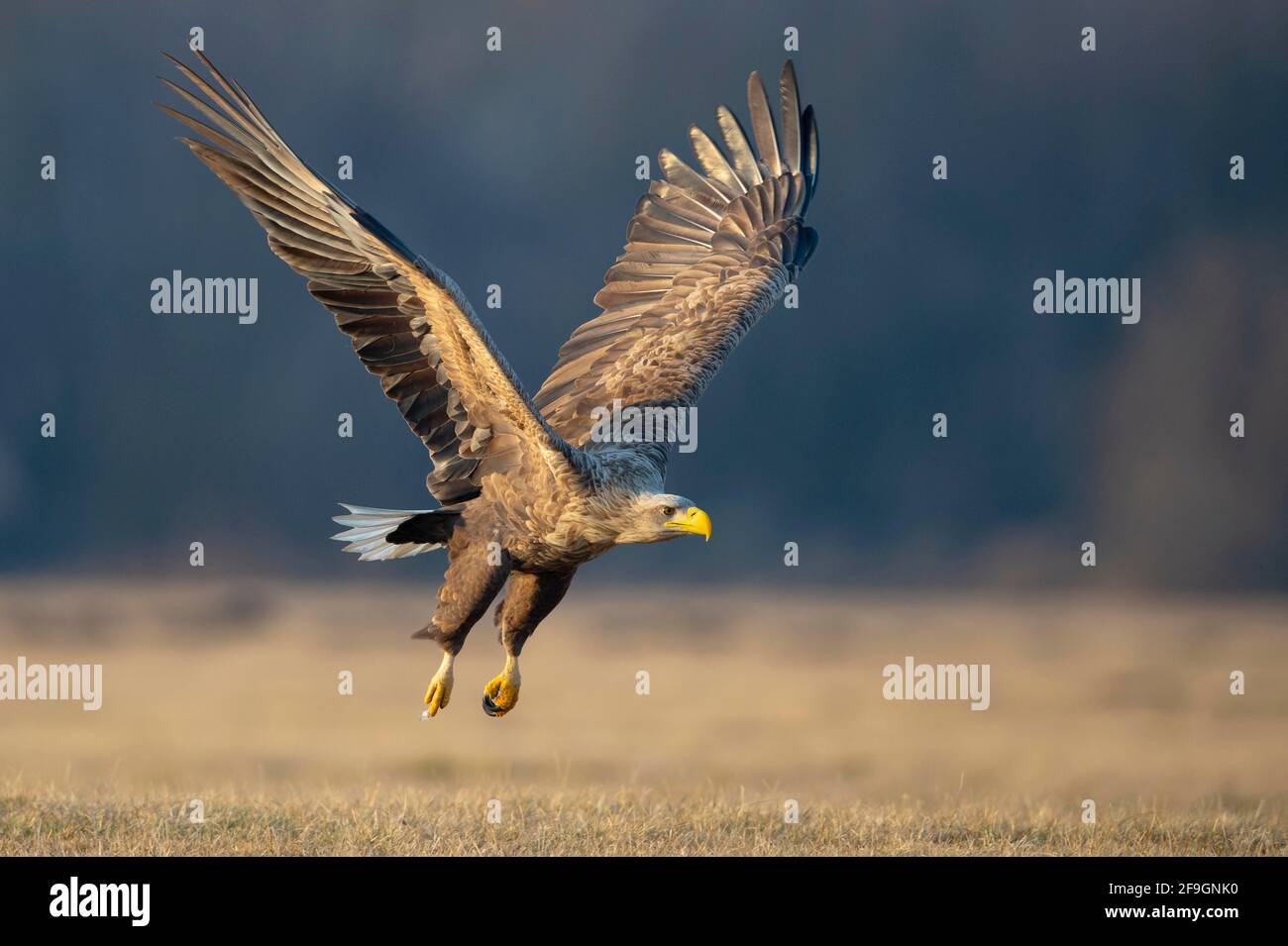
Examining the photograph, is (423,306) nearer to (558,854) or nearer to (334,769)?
(558,854)

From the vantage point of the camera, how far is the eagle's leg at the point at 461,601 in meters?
8.58

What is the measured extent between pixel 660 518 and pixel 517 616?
1046mm

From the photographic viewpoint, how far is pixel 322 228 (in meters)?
8.37

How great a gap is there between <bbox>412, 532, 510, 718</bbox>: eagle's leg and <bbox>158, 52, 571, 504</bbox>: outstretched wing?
44 cm

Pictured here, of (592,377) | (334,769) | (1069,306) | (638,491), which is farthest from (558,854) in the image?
(1069,306)

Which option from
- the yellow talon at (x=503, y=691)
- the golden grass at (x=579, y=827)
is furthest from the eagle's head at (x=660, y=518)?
the golden grass at (x=579, y=827)

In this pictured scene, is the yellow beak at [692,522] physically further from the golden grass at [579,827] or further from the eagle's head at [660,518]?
the golden grass at [579,827]

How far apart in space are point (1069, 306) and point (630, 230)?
28.5 m

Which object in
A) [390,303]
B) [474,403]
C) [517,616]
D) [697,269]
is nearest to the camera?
[390,303]

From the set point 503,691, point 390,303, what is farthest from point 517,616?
point 390,303

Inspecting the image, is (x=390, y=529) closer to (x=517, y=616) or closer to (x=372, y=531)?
(x=372, y=531)

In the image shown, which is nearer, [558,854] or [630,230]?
[558,854]

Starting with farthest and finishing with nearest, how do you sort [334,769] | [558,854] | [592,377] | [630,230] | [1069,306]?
[1069,306] < [334,769] < [630,230] < [592,377] < [558,854]

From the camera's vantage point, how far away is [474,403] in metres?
8.67
